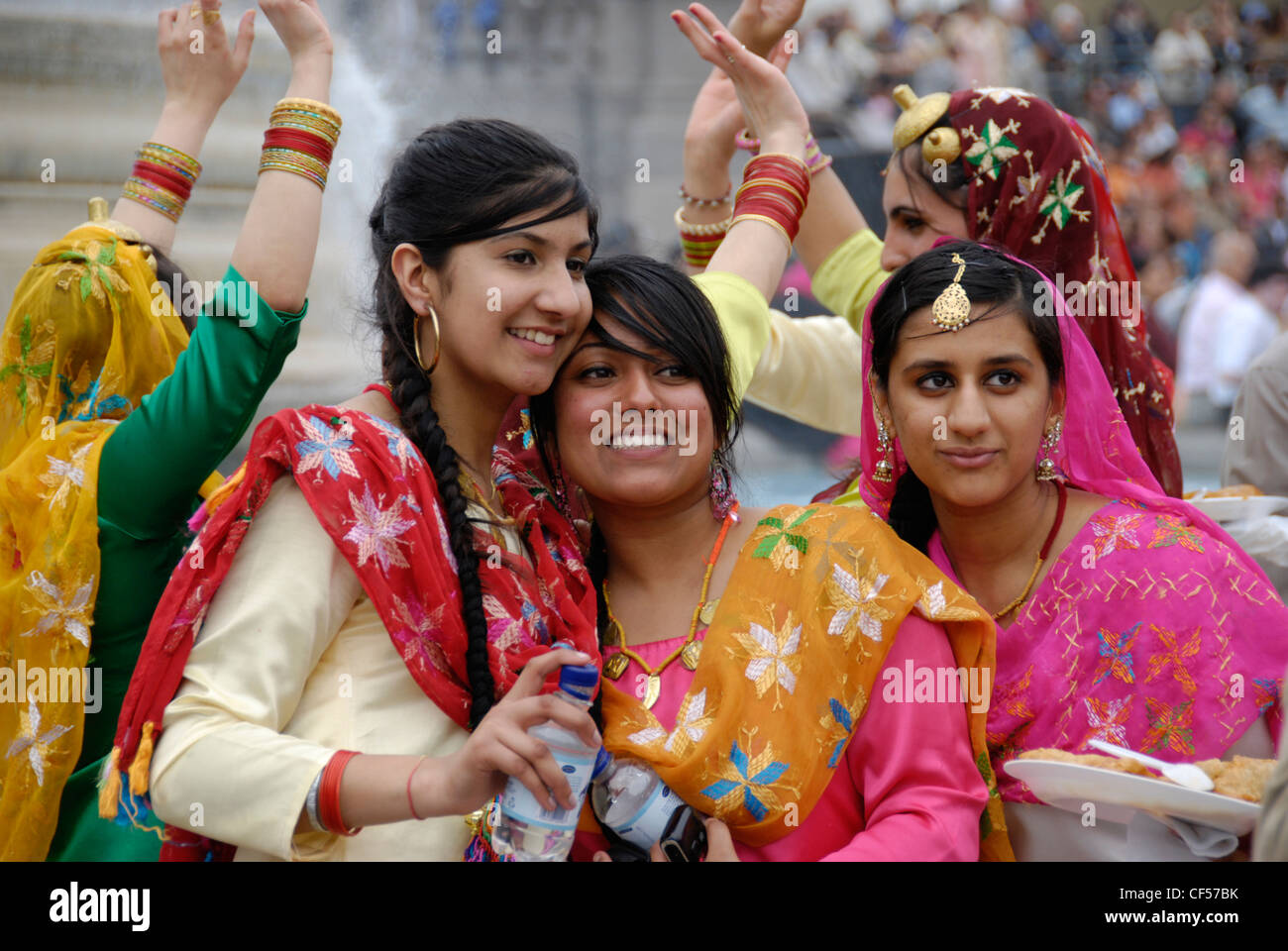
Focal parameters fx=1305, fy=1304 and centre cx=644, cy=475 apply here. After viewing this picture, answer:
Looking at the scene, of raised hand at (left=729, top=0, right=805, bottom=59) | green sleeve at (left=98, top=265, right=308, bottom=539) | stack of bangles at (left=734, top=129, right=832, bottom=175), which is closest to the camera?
green sleeve at (left=98, top=265, right=308, bottom=539)

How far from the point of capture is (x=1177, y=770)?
190cm

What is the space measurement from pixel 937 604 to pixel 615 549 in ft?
1.91

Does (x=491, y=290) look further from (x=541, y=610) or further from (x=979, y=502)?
(x=979, y=502)

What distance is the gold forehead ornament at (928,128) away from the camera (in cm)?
310

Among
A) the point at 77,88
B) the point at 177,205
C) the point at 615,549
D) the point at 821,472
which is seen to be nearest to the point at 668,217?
the point at 821,472

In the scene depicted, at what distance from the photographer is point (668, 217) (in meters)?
9.77

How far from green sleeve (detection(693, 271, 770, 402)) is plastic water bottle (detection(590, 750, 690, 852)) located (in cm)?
87

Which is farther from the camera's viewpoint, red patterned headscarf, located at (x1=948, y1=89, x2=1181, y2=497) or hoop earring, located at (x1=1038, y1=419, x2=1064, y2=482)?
red patterned headscarf, located at (x1=948, y1=89, x2=1181, y2=497)

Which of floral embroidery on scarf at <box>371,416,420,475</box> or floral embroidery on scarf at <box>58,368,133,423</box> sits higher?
floral embroidery on scarf at <box>58,368,133,423</box>

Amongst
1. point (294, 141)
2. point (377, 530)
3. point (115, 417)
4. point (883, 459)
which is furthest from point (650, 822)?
point (115, 417)

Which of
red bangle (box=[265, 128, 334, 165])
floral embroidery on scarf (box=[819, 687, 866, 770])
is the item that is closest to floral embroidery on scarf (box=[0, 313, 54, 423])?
red bangle (box=[265, 128, 334, 165])

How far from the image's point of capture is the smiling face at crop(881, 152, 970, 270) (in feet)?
10.4

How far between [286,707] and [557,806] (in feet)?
1.43

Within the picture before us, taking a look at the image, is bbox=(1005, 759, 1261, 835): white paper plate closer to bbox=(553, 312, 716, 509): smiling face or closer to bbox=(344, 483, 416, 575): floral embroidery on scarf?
bbox=(553, 312, 716, 509): smiling face
